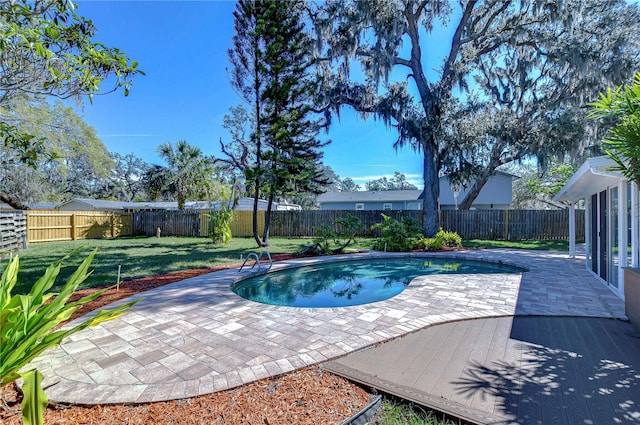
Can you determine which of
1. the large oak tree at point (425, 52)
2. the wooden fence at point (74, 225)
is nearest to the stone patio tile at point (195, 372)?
the large oak tree at point (425, 52)

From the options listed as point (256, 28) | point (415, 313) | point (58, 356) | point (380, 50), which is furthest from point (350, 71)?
point (58, 356)

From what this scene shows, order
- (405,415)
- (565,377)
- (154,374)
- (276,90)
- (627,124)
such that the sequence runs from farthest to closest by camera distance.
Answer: (276,90)
(627,124)
(154,374)
(565,377)
(405,415)

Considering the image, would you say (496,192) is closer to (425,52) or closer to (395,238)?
(425,52)

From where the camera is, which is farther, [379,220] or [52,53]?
[379,220]

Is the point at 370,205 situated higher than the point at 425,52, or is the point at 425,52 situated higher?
the point at 425,52

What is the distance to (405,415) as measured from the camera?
200 centimetres

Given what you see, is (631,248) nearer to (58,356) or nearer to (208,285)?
(208,285)

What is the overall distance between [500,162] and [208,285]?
13014mm

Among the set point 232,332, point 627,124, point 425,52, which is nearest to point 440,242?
point 627,124

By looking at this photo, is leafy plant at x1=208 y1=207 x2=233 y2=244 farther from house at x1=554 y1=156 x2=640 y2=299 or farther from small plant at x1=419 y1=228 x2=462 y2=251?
house at x1=554 y1=156 x2=640 y2=299

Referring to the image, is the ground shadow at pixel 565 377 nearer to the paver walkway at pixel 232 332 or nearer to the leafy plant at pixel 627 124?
the paver walkway at pixel 232 332

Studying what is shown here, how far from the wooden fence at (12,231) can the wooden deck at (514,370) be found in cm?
1168

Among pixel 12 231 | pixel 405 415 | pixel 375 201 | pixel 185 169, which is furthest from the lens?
pixel 375 201

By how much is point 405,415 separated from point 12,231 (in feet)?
45.5
